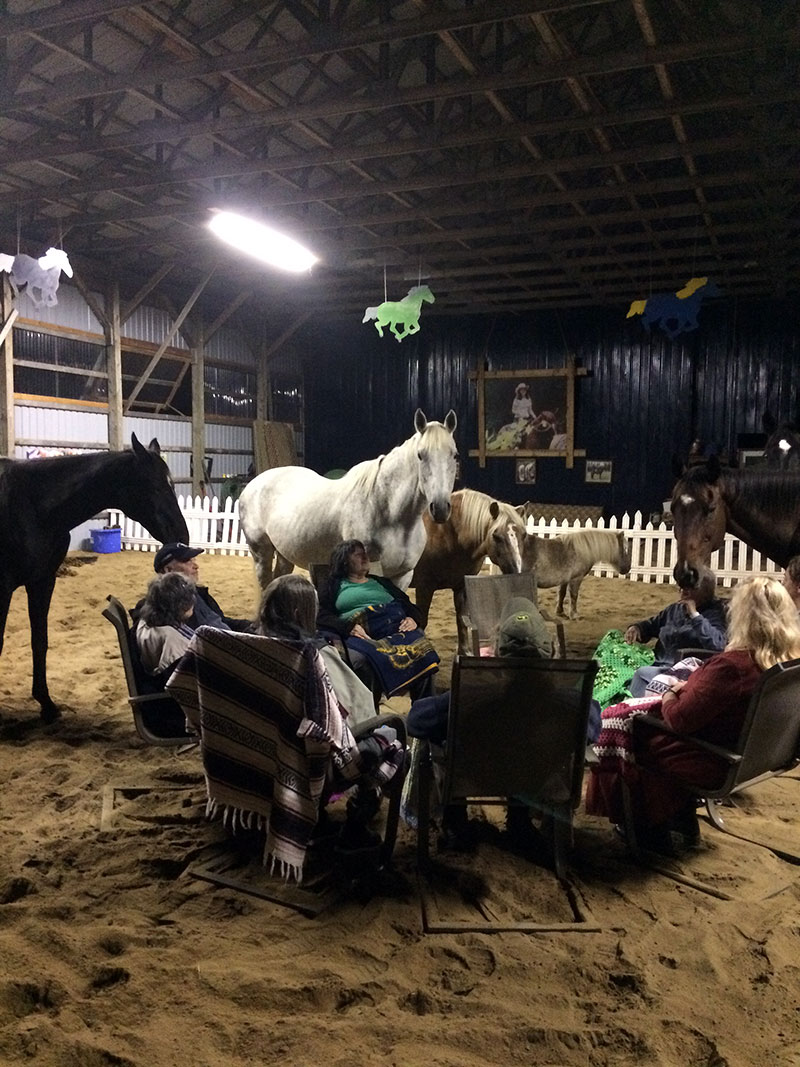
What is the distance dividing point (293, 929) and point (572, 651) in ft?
14.5

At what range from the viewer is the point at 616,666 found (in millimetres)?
4301

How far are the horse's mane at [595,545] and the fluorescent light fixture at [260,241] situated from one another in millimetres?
5283

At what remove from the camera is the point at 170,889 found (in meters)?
2.62

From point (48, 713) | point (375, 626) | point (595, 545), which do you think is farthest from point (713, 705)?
point (595, 545)

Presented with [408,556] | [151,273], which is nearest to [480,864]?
[408,556]

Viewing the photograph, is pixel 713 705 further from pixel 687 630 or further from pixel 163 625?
pixel 163 625

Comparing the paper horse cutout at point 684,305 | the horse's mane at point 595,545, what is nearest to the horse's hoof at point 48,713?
the horse's mane at point 595,545

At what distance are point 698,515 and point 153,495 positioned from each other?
10.8ft

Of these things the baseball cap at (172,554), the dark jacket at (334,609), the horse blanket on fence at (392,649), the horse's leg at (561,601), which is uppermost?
the baseball cap at (172,554)

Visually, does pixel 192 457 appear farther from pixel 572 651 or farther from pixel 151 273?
pixel 572 651

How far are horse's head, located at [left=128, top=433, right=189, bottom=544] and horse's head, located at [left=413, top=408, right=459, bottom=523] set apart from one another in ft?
5.49

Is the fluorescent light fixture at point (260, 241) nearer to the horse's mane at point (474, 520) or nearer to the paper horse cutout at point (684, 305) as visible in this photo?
the paper horse cutout at point (684, 305)

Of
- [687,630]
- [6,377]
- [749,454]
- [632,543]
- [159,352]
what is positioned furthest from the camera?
[749,454]

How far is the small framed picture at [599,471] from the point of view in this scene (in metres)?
16.0
